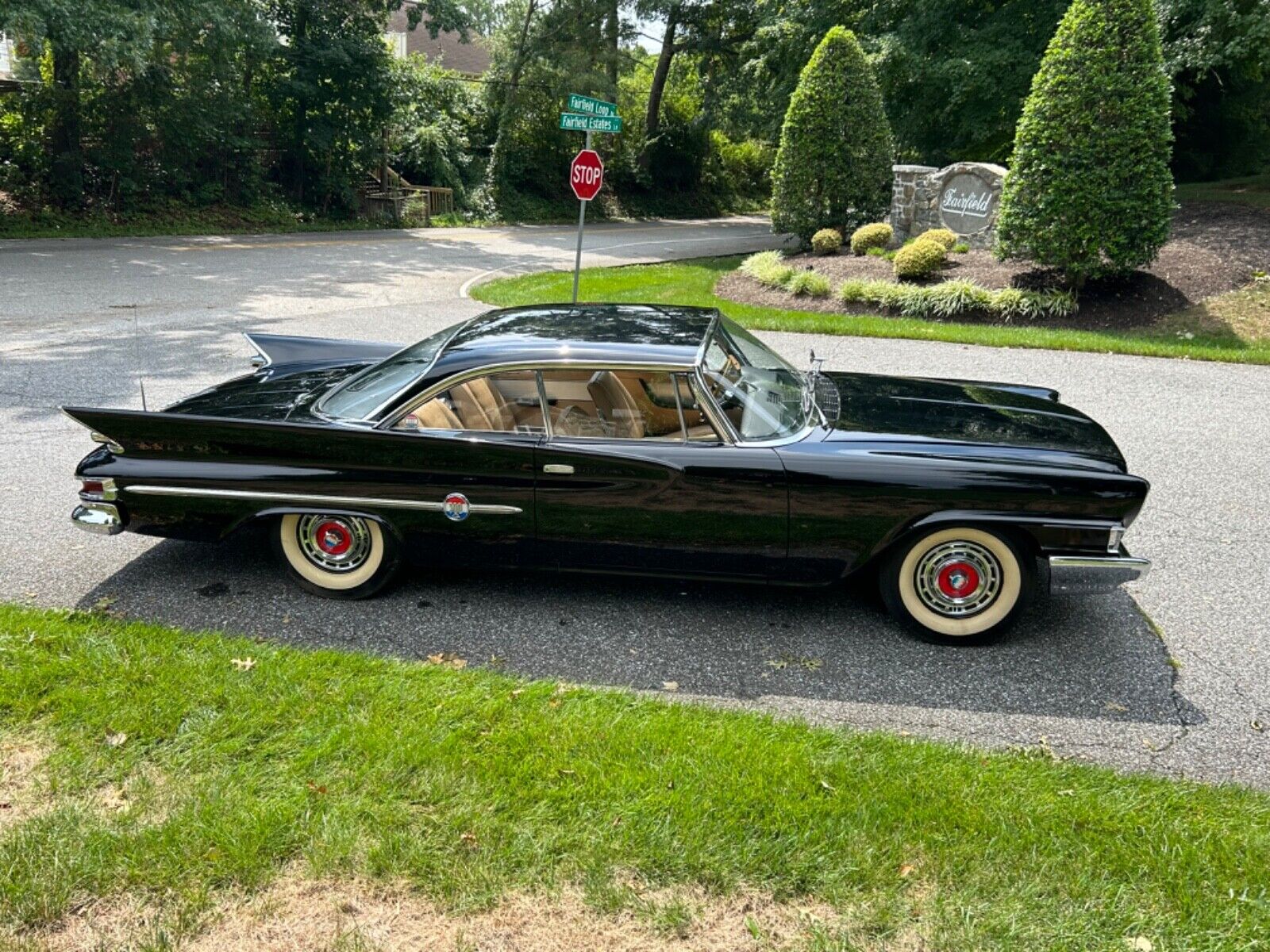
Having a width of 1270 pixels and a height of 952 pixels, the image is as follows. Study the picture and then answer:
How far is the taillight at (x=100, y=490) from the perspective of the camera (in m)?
4.50

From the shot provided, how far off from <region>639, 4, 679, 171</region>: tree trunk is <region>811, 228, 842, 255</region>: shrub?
20.3 meters

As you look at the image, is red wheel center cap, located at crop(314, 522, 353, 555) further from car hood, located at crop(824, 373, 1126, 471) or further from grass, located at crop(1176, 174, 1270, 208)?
grass, located at crop(1176, 174, 1270, 208)

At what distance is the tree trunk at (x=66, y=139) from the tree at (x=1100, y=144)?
19.6 meters

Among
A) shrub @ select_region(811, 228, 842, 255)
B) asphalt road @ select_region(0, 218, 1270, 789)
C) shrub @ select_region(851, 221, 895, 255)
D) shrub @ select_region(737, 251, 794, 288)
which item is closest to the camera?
asphalt road @ select_region(0, 218, 1270, 789)

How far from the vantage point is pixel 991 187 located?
14836 mm

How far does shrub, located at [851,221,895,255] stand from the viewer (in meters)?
15.6

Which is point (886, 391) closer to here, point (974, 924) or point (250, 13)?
point (974, 924)

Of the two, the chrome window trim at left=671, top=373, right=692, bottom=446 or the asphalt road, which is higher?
the chrome window trim at left=671, top=373, right=692, bottom=446

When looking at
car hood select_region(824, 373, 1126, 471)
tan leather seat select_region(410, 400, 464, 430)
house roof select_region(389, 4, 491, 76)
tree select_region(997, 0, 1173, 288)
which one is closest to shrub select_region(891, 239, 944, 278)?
tree select_region(997, 0, 1173, 288)

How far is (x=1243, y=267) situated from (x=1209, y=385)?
4567 mm

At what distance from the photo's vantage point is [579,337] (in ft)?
15.3

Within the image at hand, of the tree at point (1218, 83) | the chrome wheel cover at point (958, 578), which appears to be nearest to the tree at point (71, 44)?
the tree at point (1218, 83)

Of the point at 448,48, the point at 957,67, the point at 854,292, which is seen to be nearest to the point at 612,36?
the point at 957,67

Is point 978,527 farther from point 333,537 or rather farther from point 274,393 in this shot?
point 274,393
